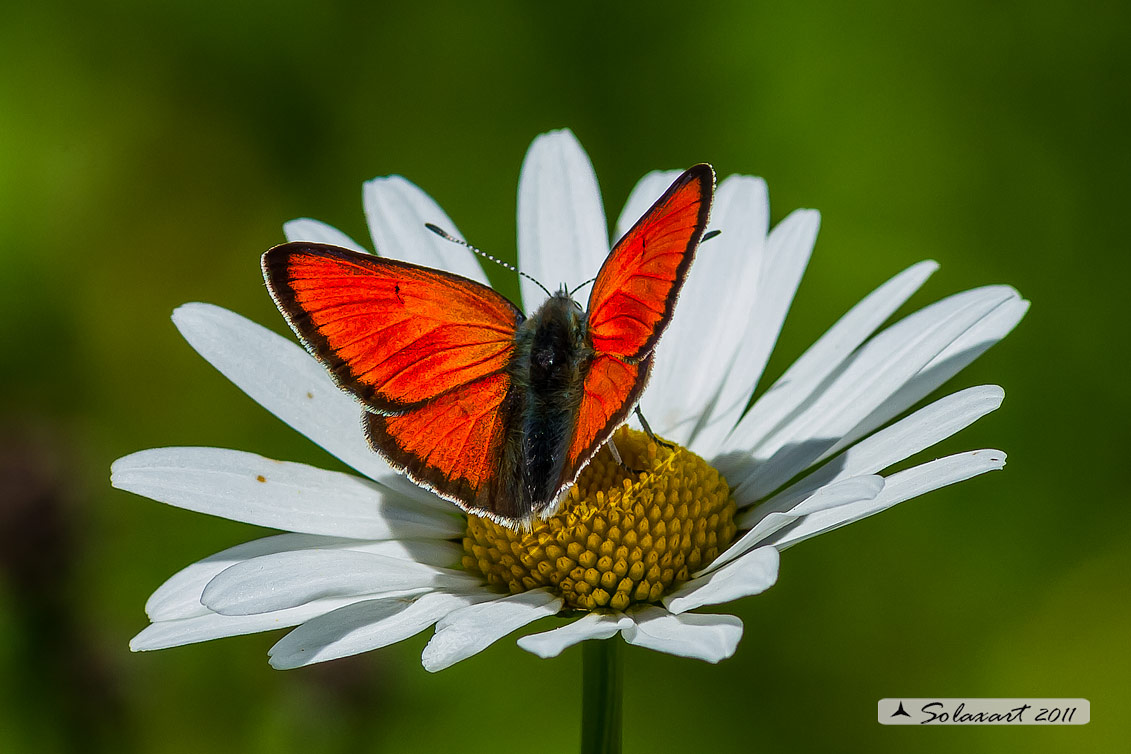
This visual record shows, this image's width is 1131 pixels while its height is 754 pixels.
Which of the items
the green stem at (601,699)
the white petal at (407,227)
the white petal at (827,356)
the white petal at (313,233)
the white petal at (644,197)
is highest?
the white petal at (644,197)

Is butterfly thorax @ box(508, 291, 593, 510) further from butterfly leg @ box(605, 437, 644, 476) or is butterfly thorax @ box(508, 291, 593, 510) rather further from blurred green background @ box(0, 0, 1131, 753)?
blurred green background @ box(0, 0, 1131, 753)

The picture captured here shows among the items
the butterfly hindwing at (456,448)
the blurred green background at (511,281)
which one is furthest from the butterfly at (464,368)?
the blurred green background at (511,281)

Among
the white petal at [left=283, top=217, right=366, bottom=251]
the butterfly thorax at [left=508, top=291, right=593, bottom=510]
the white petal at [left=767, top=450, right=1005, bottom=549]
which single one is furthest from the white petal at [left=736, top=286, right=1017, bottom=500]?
the white petal at [left=283, top=217, right=366, bottom=251]

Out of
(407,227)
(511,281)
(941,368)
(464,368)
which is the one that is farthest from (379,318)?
(511,281)

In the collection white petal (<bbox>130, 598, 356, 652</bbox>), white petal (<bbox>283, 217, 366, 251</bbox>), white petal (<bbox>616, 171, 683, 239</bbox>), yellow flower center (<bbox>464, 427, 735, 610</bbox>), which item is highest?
white petal (<bbox>616, 171, 683, 239</bbox>)

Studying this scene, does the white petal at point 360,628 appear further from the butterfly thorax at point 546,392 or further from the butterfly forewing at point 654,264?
the butterfly forewing at point 654,264

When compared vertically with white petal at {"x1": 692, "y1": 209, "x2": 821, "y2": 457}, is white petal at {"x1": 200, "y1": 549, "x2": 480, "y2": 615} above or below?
below

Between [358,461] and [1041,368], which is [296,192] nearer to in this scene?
[358,461]
